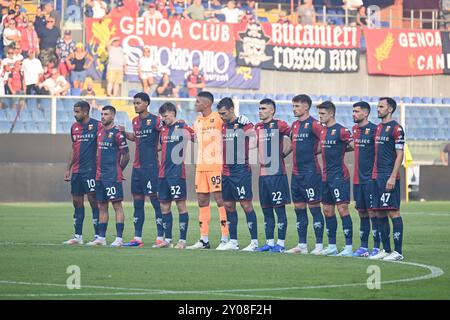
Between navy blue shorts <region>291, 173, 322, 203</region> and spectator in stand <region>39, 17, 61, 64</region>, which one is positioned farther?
spectator in stand <region>39, 17, 61, 64</region>

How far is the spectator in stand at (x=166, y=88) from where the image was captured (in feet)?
102

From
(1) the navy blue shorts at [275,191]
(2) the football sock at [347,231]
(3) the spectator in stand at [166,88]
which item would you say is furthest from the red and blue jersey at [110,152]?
(3) the spectator in stand at [166,88]

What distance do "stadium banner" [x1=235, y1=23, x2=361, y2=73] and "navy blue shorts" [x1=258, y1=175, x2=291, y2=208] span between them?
18.5 m

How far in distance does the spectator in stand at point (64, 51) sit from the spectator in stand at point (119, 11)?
207 cm

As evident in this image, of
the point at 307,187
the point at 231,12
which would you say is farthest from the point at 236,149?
the point at 231,12

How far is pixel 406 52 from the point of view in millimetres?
37625

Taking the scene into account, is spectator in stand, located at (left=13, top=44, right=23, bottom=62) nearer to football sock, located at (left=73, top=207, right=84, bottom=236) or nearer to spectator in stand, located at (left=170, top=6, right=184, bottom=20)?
spectator in stand, located at (left=170, top=6, right=184, bottom=20)

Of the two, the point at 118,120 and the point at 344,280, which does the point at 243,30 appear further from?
the point at 344,280

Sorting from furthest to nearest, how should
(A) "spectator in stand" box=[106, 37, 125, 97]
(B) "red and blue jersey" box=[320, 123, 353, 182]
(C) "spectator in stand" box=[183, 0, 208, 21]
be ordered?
1. (C) "spectator in stand" box=[183, 0, 208, 21]
2. (A) "spectator in stand" box=[106, 37, 125, 97]
3. (B) "red and blue jersey" box=[320, 123, 353, 182]

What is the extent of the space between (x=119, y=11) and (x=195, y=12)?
284cm

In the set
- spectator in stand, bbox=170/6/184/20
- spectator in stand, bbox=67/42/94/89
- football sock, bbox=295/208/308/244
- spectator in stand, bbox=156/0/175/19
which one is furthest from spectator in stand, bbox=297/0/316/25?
football sock, bbox=295/208/308/244

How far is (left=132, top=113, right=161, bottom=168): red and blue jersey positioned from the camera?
16.8m

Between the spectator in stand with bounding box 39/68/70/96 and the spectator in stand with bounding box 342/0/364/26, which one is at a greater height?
the spectator in stand with bounding box 342/0/364/26

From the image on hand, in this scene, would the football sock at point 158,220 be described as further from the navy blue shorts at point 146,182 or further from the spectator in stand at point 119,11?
the spectator in stand at point 119,11
